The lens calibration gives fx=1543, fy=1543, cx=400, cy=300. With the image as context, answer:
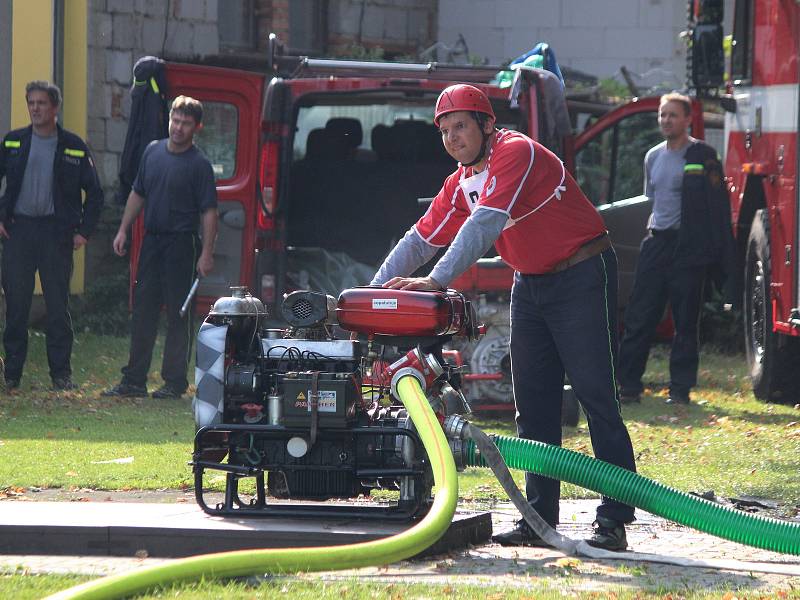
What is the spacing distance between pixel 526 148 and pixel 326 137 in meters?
6.51

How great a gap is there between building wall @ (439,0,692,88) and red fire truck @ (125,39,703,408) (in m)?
6.65

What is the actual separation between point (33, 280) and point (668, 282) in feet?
15.5

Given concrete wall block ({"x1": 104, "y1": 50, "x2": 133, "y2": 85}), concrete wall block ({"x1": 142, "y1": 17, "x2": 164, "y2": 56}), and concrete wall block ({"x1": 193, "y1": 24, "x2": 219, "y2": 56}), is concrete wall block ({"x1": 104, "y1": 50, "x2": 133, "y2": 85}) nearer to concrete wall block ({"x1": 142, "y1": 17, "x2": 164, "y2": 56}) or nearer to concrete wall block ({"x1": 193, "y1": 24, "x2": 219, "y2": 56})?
concrete wall block ({"x1": 142, "y1": 17, "x2": 164, "y2": 56})

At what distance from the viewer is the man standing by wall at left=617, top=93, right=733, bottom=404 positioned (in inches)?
433

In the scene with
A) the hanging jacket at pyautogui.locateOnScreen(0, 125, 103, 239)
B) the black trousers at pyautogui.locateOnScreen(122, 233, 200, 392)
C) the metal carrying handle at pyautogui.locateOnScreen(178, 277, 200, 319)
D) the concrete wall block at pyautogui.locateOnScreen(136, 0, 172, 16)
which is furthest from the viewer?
the concrete wall block at pyautogui.locateOnScreen(136, 0, 172, 16)

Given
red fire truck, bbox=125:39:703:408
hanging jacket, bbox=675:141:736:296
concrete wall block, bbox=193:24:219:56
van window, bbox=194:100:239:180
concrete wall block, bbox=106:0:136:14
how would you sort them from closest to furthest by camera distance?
red fire truck, bbox=125:39:703:408
hanging jacket, bbox=675:141:736:296
van window, bbox=194:100:239:180
concrete wall block, bbox=106:0:136:14
concrete wall block, bbox=193:24:219:56

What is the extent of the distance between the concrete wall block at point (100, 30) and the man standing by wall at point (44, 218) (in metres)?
4.65

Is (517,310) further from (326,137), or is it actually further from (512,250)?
(326,137)

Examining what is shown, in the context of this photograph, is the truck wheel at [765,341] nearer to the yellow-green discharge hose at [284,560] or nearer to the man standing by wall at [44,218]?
the man standing by wall at [44,218]

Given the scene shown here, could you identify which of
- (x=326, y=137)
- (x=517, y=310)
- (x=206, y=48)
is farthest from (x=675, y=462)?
(x=206, y=48)

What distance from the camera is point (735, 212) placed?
1205cm

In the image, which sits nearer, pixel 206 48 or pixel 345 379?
pixel 345 379

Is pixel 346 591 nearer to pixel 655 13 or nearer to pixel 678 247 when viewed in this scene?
pixel 678 247

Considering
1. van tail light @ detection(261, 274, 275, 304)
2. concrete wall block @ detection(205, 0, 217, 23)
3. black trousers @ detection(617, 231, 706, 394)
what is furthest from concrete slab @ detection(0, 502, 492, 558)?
concrete wall block @ detection(205, 0, 217, 23)
